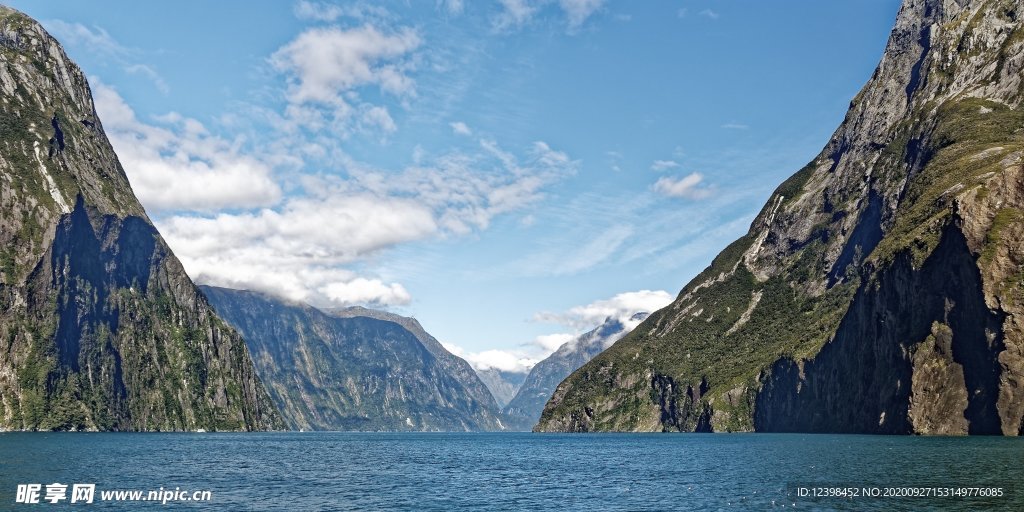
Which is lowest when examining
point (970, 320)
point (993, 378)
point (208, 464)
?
point (208, 464)

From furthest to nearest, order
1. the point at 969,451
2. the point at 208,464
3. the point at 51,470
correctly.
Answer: the point at 208,464
the point at 969,451
the point at 51,470

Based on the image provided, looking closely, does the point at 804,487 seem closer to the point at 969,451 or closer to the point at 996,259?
the point at 969,451

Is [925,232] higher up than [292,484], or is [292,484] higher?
[925,232]

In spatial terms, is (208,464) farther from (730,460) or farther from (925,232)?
(925,232)

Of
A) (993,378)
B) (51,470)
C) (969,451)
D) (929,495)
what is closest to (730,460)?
(969,451)

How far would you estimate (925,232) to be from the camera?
187m

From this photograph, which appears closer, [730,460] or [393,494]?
[393,494]

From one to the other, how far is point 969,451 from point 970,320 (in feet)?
205

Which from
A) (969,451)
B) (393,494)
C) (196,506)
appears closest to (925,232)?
(969,451)

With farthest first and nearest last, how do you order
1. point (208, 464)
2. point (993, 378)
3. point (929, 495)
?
point (993, 378), point (208, 464), point (929, 495)

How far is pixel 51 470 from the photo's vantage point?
94562 millimetres

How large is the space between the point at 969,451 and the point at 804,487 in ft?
161

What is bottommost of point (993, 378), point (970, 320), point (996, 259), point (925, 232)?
point (993, 378)

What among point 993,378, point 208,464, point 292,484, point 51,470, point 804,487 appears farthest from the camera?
point 993,378
